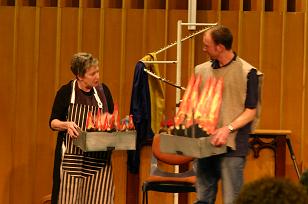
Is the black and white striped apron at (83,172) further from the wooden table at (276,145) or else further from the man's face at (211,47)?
the wooden table at (276,145)

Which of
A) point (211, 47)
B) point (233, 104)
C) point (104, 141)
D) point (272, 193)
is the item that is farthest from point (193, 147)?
point (272, 193)

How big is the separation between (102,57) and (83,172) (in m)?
1.84

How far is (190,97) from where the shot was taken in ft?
11.5

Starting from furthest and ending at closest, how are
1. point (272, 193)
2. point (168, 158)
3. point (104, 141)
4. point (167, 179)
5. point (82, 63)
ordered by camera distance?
point (168, 158)
point (167, 179)
point (82, 63)
point (104, 141)
point (272, 193)

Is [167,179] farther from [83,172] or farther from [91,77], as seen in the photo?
[91,77]

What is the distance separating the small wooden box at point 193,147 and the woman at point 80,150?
909 mm

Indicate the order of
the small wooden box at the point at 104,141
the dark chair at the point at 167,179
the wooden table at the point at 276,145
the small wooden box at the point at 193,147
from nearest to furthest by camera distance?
1. the small wooden box at the point at 193,147
2. the small wooden box at the point at 104,141
3. the dark chair at the point at 167,179
4. the wooden table at the point at 276,145

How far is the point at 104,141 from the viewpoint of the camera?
4078 millimetres

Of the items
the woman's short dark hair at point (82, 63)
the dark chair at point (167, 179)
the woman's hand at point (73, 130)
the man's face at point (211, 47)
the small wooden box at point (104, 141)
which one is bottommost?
the dark chair at point (167, 179)

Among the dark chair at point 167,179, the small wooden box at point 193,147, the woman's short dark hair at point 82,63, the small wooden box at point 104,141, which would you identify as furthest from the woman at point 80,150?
the small wooden box at point 193,147

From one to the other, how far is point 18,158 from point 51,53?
1.02 metres

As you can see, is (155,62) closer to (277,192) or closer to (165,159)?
(165,159)

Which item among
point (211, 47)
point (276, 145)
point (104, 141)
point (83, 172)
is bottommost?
point (83, 172)

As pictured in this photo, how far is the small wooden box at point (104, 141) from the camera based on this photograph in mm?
4016
